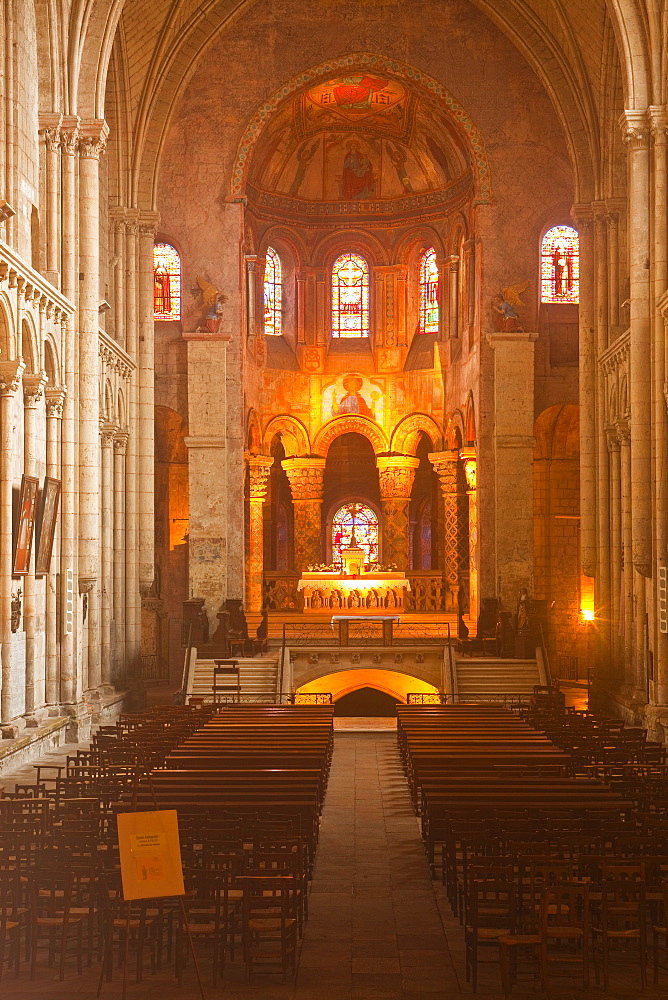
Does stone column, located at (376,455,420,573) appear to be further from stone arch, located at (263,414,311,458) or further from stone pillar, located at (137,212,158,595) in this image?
stone pillar, located at (137,212,158,595)

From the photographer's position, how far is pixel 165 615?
40906mm

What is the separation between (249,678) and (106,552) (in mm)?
5508

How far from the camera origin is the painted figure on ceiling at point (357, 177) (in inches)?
1750

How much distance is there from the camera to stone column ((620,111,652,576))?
25938 millimetres

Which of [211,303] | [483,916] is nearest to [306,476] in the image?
[211,303]

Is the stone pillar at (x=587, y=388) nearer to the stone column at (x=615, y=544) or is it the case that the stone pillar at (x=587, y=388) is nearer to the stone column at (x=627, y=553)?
the stone column at (x=615, y=544)

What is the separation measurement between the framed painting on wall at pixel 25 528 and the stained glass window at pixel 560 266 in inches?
868

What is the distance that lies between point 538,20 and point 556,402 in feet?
36.9

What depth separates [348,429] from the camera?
45.1m

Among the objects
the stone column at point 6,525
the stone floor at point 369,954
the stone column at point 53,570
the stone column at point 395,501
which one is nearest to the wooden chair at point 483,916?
the stone floor at point 369,954

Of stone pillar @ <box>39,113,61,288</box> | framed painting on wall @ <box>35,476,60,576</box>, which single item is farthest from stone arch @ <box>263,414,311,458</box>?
framed painting on wall @ <box>35,476,60,576</box>

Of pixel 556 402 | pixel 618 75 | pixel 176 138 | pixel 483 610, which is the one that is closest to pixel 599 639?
pixel 483 610

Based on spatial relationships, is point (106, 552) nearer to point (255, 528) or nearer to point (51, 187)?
point (51, 187)

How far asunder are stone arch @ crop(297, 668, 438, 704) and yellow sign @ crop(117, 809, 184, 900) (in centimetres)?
2694
